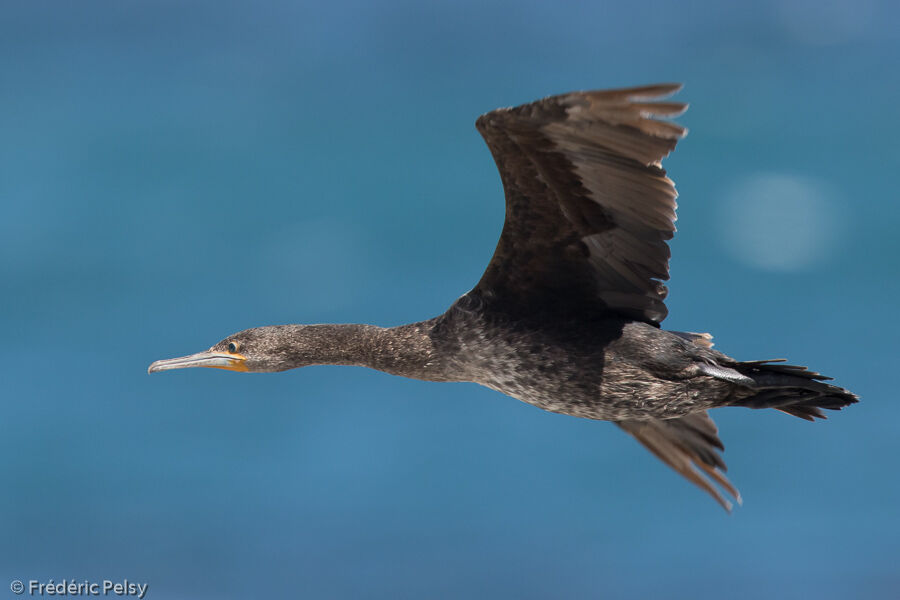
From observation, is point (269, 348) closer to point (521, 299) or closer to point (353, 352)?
point (353, 352)

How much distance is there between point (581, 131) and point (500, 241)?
110cm

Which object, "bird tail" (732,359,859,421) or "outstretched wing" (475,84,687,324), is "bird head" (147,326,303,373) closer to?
"outstretched wing" (475,84,687,324)

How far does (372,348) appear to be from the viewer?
759cm

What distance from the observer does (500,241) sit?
22.8 feet

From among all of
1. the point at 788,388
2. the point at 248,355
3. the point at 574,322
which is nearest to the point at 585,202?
the point at 574,322

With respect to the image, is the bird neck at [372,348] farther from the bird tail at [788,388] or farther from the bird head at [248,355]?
the bird tail at [788,388]

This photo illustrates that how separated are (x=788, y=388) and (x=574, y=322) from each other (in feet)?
4.40

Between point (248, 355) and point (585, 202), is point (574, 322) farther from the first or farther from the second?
point (248, 355)

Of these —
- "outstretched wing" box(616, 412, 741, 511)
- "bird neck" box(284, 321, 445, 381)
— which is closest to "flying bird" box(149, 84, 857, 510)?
"bird neck" box(284, 321, 445, 381)

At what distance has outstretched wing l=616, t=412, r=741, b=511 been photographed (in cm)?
809

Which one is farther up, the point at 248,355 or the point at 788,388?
the point at 248,355

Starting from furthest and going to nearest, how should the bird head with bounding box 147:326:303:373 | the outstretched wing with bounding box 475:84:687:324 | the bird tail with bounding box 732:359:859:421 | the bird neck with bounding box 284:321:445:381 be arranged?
the bird head with bounding box 147:326:303:373
the bird neck with bounding box 284:321:445:381
the bird tail with bounding box 732:359:859:421
the outstretched wing with bounding box 475:84:687:324

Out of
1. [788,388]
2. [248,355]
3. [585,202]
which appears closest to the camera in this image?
[585,202]

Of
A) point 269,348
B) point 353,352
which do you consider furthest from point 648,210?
point 269,348
